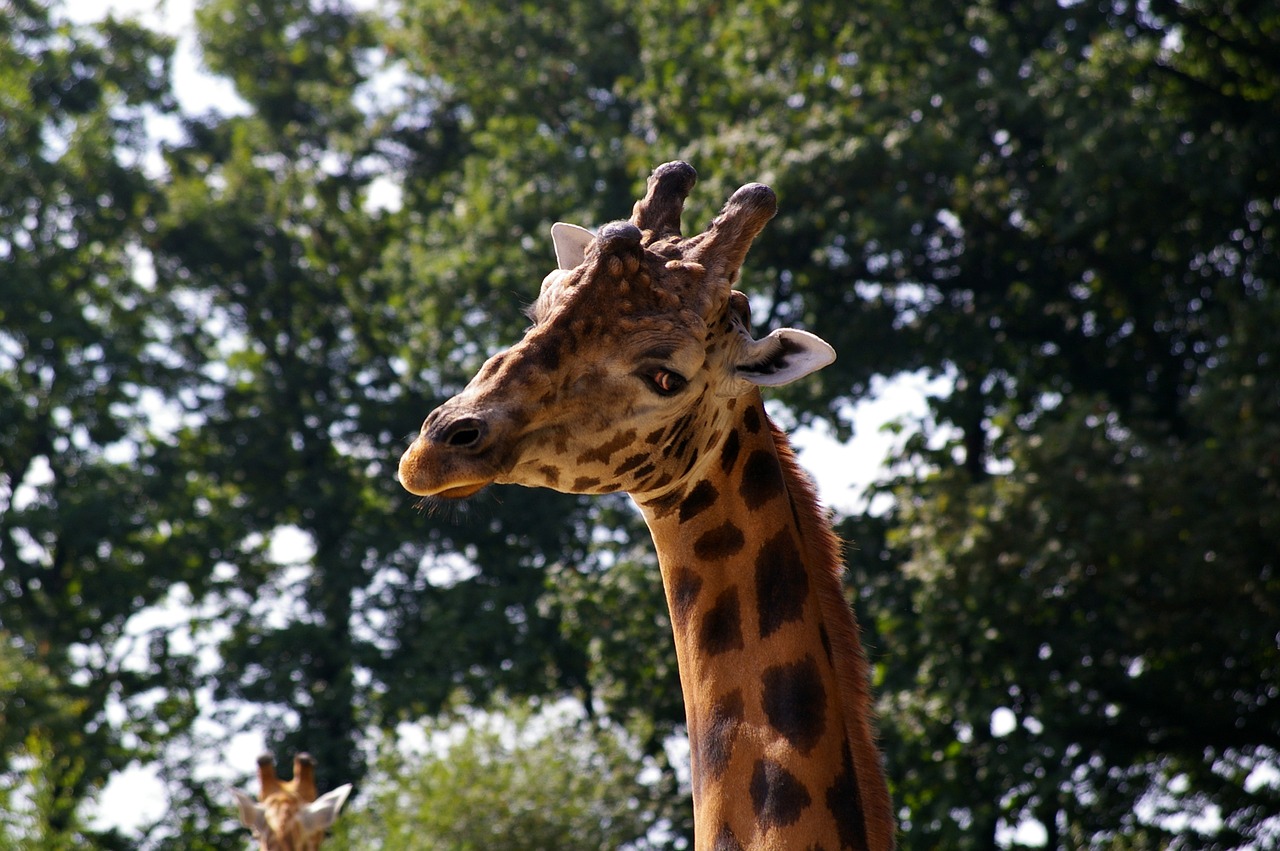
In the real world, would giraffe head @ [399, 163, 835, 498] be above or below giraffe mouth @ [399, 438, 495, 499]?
above

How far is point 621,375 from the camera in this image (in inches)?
155

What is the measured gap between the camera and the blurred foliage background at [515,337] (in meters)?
16.3

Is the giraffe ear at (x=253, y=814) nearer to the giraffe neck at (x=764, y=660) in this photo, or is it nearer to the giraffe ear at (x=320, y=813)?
the giraffe ear at (x=320, y=813)

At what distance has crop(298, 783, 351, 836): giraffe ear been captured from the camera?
486 inches

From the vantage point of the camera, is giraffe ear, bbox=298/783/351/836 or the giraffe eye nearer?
the giraffe eye

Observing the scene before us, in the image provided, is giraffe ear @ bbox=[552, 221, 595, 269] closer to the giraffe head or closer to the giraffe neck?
the giraffe head

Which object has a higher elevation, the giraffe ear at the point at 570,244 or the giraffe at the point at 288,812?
the giraffe at the point at 288,812

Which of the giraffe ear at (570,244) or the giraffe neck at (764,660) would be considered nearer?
the giraffe neck at (764,660)

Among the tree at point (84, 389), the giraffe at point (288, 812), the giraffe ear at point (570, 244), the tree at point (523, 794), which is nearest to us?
the giraffe ear at point (570, 244)

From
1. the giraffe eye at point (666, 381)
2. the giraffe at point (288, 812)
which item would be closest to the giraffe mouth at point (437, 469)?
the giraffe eye at point (666, 381)

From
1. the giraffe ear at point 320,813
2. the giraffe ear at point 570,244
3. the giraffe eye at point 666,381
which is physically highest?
the giraffe ear at point 320,813

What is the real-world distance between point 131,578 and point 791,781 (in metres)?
24.1

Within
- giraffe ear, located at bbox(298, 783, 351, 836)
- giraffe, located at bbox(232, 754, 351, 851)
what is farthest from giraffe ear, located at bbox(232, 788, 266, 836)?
giraffe ear, located at bbox(298, 783, 351, 836)

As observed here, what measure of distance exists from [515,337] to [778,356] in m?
17.9
